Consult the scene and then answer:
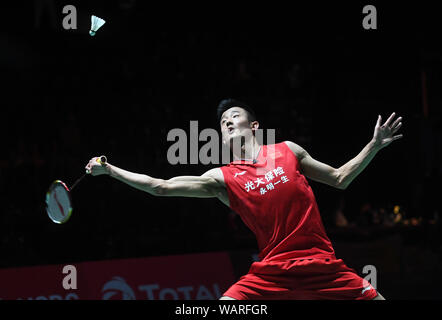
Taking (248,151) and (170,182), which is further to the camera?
(248,151)

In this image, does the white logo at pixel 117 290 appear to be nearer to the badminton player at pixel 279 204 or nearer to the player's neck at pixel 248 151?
the badminton player at pixel 279 204

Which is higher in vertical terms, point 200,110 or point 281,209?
point 200,110

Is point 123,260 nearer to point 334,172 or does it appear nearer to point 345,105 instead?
point 334,172

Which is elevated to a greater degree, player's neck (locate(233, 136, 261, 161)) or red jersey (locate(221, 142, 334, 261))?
player's neck (locate(233, 136, 261, 161))

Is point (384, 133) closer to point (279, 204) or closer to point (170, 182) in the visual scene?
point (279, 204)

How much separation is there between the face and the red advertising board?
8.64ft

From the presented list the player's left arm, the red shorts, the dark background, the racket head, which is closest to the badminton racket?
the racket head

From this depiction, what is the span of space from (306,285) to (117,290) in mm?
2999

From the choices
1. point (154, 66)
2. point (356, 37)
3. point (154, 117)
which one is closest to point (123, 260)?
point (154, 117)

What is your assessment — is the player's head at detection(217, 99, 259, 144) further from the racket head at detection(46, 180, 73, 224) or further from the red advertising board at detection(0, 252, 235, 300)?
the red advertising board at detection(0, 252, 235, 300)

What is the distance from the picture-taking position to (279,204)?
10.5 feet

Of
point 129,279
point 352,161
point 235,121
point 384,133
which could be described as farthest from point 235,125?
point 129,279

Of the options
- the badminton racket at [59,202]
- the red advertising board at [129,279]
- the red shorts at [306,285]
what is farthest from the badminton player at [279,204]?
the red advertising board at [129,279]

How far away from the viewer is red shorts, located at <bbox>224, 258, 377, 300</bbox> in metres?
3.07
